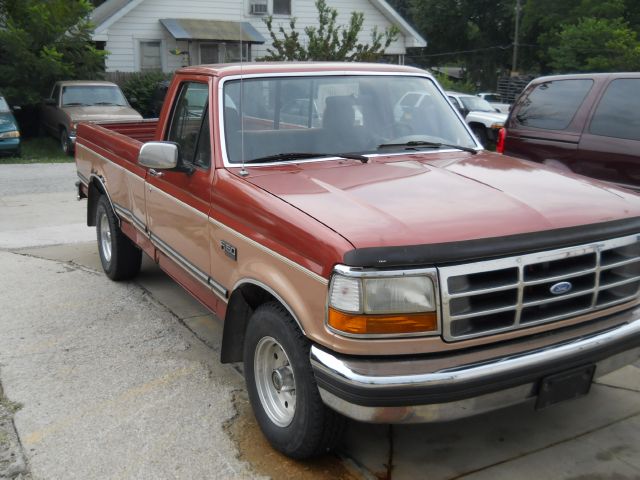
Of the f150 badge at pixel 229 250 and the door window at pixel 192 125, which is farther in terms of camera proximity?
the door window at pixel 192 125

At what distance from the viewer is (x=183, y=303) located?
602cm

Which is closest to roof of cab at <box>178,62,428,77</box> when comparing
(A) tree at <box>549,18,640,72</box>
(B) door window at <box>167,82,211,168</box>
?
(B) door window at <box>167,82,211,168</box>

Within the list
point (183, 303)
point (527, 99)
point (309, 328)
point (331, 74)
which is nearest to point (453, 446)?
point (309, 328)

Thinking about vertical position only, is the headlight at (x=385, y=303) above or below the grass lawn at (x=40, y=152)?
above

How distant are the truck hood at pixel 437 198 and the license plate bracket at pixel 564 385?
67 centimetres

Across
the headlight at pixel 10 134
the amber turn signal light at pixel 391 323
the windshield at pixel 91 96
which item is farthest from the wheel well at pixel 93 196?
the windshield at pixel 91 96

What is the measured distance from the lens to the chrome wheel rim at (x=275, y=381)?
→ 11.5ft

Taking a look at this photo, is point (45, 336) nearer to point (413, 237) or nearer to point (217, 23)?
point (413, 237)

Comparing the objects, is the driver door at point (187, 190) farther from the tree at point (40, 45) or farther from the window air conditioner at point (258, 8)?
the window air conditioner at point (258, 8)

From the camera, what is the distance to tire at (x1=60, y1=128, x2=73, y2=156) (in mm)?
17062

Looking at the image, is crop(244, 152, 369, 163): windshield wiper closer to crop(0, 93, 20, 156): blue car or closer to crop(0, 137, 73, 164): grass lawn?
crop(0, 137, 73, 164): grass lawn

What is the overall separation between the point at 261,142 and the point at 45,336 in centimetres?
241

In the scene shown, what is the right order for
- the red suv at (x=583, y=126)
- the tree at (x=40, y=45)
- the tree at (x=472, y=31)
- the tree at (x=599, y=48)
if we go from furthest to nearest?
the tree at (x=472, y=31) < the tree at (x=599, y=48) < the tree at (x=40, y=45) < the red suv at (x=583, y=126)

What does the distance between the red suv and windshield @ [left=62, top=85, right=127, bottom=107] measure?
12.8 meters
